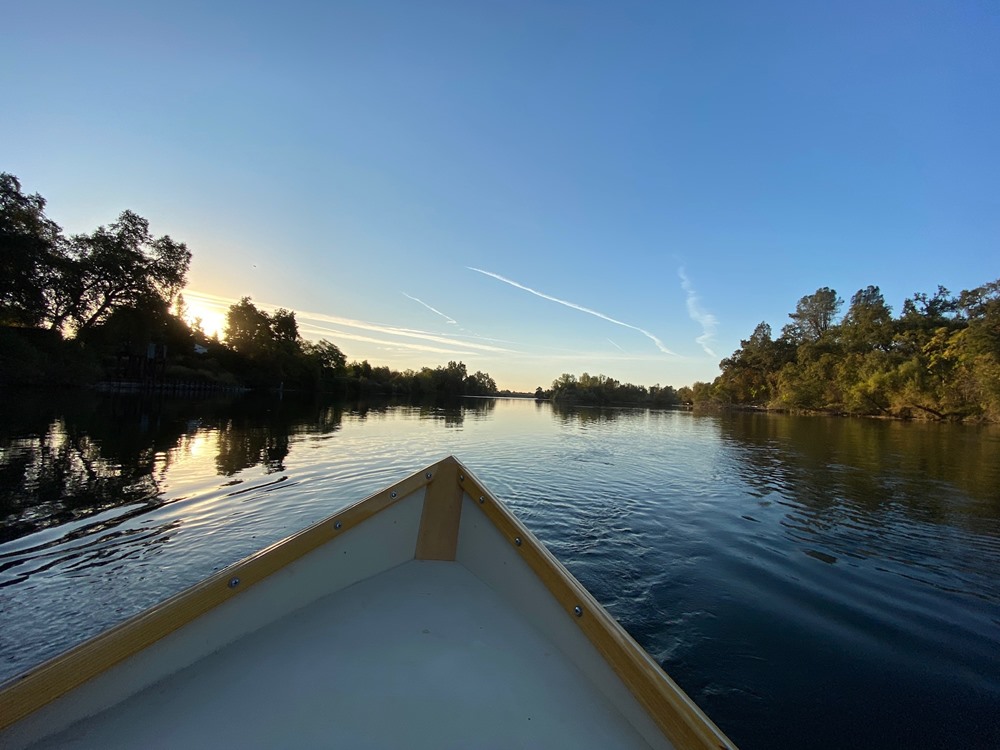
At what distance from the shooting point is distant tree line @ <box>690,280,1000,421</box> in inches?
1829

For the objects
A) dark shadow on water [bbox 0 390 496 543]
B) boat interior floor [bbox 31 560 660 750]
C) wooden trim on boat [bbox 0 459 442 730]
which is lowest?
dark shadow on water [bbox 0 390 496 543]

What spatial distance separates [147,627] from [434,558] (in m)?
1.93

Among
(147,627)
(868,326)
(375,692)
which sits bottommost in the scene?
(375,692)

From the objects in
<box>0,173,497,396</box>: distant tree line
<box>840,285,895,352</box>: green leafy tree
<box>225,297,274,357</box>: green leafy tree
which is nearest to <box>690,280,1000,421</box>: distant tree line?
<box>840,285,895,352</box>: green leafy tree

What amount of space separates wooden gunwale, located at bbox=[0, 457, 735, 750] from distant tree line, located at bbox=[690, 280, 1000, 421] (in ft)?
198

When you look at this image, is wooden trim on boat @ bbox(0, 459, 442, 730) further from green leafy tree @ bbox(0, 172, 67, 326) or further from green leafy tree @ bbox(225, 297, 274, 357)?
green leafy tree @ bbox(225, 297, 274, 357)

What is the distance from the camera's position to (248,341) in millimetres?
77062

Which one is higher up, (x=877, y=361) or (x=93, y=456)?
(x=877, y=361)

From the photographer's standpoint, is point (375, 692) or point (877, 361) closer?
point (375, 692)

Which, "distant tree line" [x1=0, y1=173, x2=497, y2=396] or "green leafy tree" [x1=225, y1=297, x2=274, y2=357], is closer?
"distant tree line" [x1=0, y1=173, x2=497, y2=396]

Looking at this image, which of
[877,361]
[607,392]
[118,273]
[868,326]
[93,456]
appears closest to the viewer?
[93,456]

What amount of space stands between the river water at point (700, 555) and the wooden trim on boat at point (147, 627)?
258cm

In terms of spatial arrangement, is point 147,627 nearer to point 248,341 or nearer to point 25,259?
point 25,259

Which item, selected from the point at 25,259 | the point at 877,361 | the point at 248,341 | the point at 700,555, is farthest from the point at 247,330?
the point at 877,361
